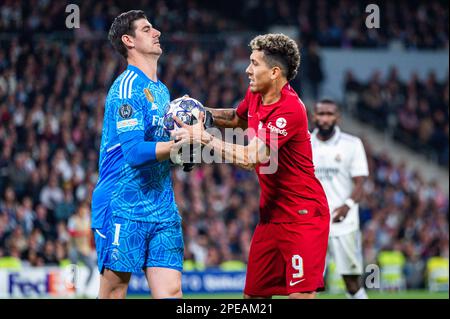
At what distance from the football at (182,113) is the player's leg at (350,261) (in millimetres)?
4454

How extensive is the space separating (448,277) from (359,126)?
698 centimetres

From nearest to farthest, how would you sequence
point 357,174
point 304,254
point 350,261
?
point 304,254
point 350,261
point 357,174

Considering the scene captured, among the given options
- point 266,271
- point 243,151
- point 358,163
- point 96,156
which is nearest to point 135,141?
point 243,151

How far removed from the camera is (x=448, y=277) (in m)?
17.0

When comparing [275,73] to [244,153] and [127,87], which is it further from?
[127,87]

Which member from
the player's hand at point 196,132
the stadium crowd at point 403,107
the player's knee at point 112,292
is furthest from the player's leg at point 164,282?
the stadium crowd at point 403,107

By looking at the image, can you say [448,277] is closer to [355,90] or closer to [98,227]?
[355,90]

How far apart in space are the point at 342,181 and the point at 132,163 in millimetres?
4948

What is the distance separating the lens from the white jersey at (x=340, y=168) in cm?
1071

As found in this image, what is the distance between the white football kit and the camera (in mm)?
10617

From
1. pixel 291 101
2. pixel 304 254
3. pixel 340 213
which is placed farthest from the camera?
pixel 340 213

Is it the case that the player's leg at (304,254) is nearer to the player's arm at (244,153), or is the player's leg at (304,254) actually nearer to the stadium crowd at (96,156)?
the player's arm at (244,153)

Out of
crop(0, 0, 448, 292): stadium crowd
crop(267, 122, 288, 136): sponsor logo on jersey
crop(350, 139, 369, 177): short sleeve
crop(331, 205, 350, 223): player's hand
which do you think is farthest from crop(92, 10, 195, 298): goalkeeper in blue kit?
crop(0, 0, 448, 292): stadium crowd

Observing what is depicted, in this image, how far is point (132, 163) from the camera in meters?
6.34
